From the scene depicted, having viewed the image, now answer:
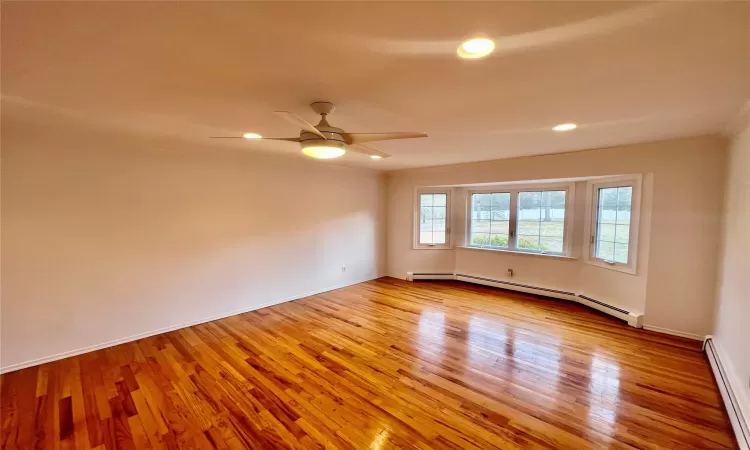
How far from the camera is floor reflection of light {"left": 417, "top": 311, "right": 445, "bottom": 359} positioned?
294cm

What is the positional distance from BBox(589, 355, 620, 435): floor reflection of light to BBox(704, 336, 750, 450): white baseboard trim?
0.59 meters

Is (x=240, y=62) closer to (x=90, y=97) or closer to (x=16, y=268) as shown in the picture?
(x=90, y=97)

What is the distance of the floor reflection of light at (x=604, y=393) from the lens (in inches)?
77.5

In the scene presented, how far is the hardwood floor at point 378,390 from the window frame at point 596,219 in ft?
2.46

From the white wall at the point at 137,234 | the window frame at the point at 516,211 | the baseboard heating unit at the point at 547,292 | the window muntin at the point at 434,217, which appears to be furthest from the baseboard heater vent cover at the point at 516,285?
the white wall at the point at 137,234

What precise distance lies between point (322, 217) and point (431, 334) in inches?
102

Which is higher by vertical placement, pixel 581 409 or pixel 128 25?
pixel 128 25

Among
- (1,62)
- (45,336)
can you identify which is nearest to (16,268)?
(45,336)

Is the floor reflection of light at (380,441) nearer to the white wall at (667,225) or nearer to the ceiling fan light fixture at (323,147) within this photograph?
the ceiling fan light fixture at (323,147)

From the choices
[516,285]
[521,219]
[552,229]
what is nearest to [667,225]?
[552,229]

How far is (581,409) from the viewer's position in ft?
6.87

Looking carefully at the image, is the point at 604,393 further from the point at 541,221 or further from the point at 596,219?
the point at 541,221

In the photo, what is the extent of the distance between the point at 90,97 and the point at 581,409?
13.2ft

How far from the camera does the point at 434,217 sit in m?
5.73
